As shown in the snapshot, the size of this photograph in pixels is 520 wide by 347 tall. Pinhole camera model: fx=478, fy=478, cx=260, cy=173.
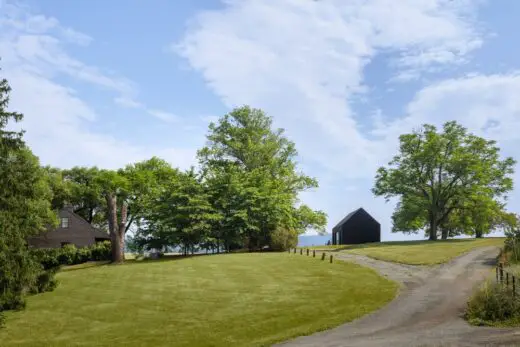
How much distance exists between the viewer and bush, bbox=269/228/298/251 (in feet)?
177

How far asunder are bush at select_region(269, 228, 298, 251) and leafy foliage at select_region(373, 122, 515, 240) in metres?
23.1

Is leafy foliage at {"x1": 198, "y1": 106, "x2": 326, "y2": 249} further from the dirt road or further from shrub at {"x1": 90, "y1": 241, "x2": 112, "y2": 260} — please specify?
the dirt road

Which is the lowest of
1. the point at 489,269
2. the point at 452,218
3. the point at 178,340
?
the point at 178,340

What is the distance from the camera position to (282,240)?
54.0 meters

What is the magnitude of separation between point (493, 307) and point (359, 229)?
163 ft

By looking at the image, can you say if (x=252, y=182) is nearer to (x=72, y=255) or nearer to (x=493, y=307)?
Answer: (x=72, y=255)

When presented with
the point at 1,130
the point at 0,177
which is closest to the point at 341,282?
the point at 0,177

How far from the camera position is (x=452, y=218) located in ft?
254

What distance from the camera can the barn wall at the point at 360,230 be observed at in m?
71.3

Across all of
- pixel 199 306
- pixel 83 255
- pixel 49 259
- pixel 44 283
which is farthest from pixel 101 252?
pixel 199 306

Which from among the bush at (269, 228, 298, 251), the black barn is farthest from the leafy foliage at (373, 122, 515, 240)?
the bush at (269, 228, 298, 251)

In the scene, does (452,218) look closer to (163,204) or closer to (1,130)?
(163,204)

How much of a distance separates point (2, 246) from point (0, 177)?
5714 mm

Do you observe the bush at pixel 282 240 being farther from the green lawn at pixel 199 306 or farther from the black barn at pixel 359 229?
the black barn at pixel 359 229
